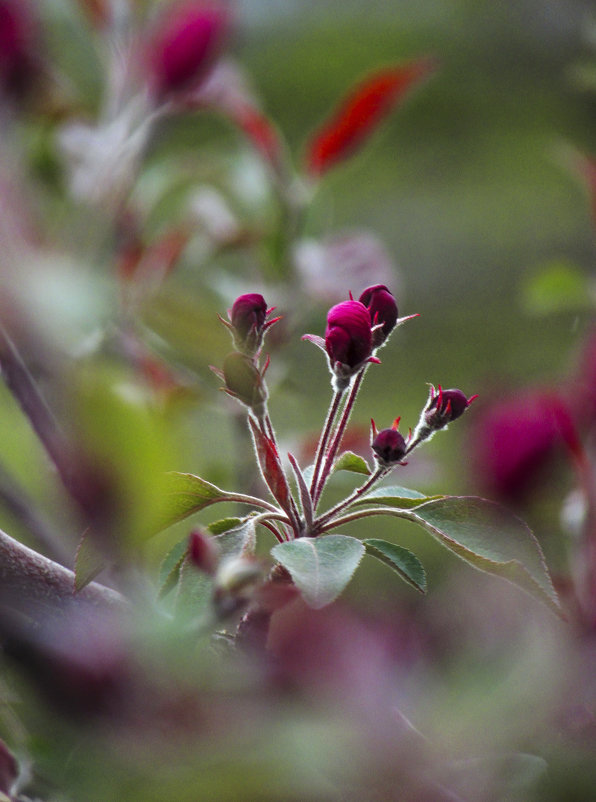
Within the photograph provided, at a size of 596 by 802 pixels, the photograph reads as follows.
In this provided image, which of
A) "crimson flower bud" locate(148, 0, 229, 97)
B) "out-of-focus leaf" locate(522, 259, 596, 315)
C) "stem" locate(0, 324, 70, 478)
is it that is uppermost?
"crimson flower bud" locate(148, 0, 229, 97)

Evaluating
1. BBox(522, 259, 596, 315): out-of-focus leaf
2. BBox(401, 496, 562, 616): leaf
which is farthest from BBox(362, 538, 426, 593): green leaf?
BBox(522, 259, 596, 315): out-of-focus leaf

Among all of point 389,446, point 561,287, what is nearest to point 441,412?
point 389,446

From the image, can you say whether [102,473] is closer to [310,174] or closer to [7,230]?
[7,230]

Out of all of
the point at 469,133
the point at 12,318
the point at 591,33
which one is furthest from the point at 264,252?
the point at 469,133

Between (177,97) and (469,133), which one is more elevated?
(177,97)

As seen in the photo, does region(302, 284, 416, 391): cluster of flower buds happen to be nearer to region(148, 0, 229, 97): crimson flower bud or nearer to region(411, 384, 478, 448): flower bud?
region(411, 384, 478, 448): flower bud

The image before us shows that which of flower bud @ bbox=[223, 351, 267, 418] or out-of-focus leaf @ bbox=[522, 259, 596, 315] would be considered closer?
flower bud @ bbox=[223, 351, 267, 418]
